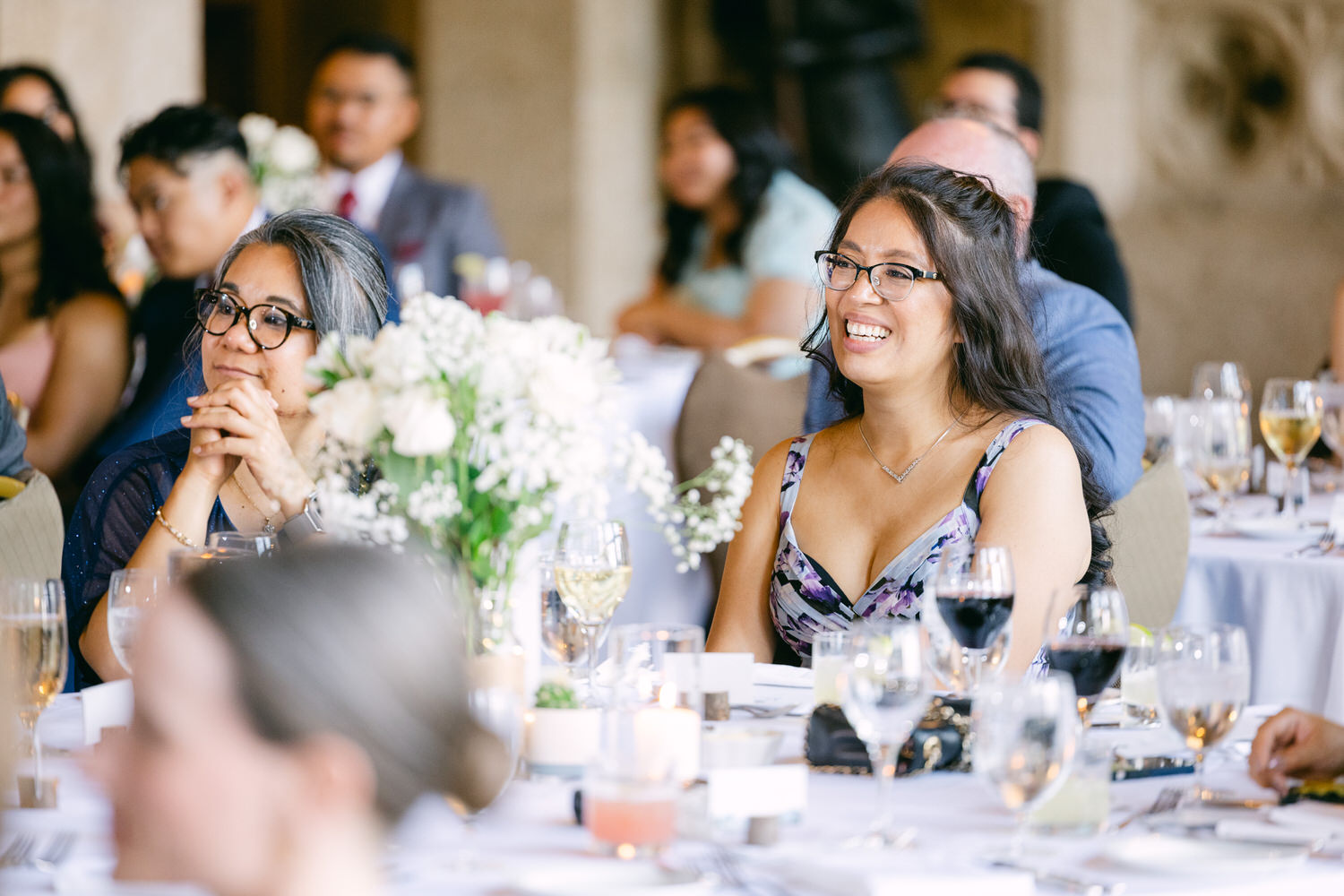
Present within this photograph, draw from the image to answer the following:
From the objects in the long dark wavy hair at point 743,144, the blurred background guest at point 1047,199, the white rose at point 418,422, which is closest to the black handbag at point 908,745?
the white rose at point 418,422

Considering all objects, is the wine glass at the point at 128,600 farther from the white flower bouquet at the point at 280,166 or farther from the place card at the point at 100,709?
the white flower bouquet at the point at 280,166

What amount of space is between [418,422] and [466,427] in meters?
0.08

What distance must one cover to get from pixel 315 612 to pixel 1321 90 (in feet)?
21.9

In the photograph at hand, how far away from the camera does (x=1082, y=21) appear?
708 cm

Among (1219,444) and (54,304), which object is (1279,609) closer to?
(1219,444)

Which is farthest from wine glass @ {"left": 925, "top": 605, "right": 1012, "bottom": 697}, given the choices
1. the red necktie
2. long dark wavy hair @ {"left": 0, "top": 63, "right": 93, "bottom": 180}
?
the red necktie

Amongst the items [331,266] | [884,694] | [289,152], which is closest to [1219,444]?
[331,266]

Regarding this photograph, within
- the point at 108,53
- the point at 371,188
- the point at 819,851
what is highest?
the point at 108,53

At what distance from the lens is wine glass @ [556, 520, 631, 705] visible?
6.24 ft

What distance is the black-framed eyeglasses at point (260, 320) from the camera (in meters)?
2.40

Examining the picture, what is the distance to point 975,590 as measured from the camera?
1775 mm

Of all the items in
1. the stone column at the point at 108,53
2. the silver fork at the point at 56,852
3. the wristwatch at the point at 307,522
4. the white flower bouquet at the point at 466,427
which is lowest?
the silver fork at the point at 56,852

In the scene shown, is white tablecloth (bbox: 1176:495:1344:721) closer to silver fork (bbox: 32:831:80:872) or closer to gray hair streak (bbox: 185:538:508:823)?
silver fork (bbox: 32:831:80:872)

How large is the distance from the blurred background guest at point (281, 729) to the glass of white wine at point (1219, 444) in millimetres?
2854
